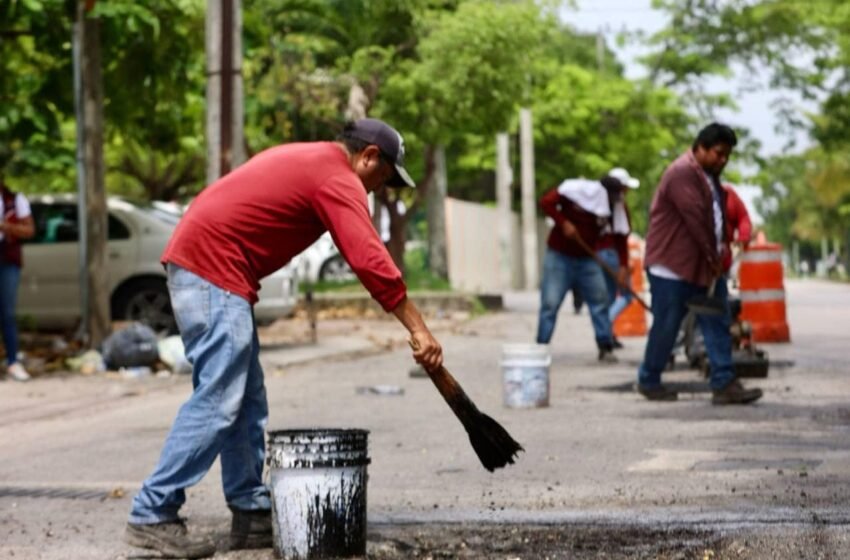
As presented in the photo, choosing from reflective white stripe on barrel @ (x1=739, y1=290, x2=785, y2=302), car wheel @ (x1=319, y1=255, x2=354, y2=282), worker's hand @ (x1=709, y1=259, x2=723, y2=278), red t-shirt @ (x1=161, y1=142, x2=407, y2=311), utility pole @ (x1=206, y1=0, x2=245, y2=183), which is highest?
utility pole @ (x1=206, y1=0, x2=245, y2=183)

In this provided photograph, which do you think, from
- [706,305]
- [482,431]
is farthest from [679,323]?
[482,431]

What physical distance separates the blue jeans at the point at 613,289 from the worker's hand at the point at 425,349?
34.1 ft

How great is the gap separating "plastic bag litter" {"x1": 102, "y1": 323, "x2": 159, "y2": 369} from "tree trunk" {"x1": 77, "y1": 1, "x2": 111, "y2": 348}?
1000mm

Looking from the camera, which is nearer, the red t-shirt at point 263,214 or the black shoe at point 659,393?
the red t-shirt at point 263,214

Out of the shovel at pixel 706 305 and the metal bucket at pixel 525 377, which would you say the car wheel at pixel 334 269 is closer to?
the metal bucket at pixel 525 377

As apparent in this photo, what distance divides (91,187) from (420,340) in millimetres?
11794

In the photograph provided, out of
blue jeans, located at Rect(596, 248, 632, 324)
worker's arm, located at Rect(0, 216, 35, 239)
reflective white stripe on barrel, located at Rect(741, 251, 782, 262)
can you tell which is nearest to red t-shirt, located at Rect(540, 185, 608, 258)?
blue jeans, located at Rect(596, 248, 632, 324)

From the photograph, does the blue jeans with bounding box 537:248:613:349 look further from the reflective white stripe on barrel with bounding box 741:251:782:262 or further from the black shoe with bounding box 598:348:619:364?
the reflective white stripe on barrel with bounding box 741:251:782:262

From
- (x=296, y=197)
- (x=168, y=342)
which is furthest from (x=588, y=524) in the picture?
(x=168, y=342)

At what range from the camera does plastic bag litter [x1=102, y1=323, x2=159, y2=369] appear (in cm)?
1659

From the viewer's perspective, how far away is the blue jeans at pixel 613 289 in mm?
17281

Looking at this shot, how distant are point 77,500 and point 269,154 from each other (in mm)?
2491

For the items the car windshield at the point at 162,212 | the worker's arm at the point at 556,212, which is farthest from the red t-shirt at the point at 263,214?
the car windshield at the point at 162,212

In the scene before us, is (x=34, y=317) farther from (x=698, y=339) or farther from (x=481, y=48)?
(x=481, y=48)
